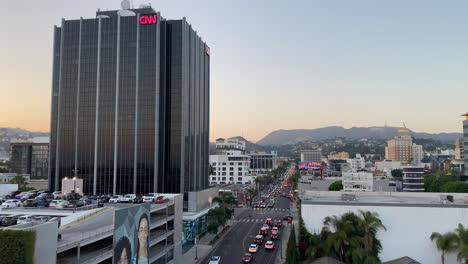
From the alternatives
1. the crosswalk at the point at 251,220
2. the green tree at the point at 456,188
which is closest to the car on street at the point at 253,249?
the crosswalk at the point at 251,220

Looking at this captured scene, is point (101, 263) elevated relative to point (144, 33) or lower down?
lower down

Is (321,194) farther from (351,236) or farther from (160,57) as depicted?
(160,57)

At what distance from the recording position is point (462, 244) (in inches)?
1614

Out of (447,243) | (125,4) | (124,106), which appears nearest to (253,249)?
(447,243)

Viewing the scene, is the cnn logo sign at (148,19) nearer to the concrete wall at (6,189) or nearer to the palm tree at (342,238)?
the concrete wall at (6,189)

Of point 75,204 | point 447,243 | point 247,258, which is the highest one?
point 75,204

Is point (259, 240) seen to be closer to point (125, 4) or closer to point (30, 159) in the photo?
point (125, 4)

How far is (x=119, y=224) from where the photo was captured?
3694 centimetres

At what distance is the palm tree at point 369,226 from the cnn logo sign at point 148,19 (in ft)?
236

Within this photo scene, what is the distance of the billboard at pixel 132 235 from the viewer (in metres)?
36.8

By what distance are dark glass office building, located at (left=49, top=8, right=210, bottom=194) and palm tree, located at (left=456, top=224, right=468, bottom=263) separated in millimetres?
60093

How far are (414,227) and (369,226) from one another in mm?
7524

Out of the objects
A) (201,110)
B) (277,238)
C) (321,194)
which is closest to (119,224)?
(321,194)

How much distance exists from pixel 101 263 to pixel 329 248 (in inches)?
1136
